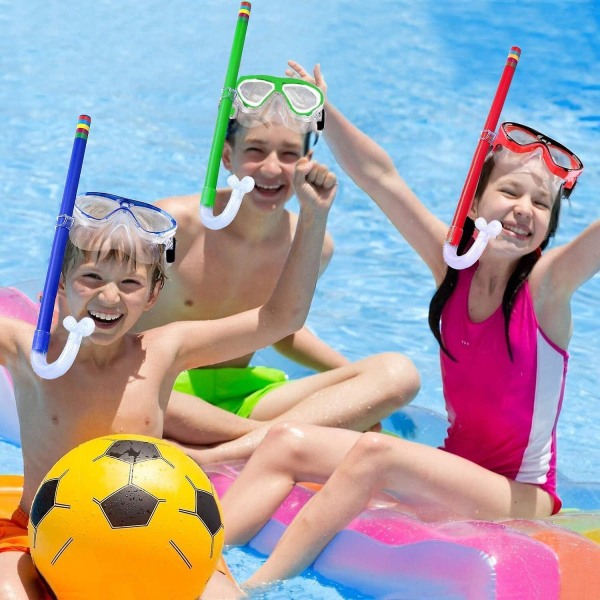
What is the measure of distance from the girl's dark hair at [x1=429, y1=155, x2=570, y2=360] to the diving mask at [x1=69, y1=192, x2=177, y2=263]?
3.41 feet

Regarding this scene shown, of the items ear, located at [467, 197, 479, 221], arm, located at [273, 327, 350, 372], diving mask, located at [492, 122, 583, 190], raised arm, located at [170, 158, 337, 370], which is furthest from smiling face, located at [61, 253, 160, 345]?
arm, located at [273, 327, 350, 372]

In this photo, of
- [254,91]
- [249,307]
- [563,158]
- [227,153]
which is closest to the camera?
[563,158]

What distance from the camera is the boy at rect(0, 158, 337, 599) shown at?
3607 millimetres

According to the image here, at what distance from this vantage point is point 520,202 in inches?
161

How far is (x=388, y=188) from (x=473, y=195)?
62 cm

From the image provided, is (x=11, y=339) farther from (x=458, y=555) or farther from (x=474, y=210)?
(x=474, y=210)

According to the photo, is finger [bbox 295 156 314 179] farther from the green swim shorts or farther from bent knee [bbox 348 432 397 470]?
the green swim shorts

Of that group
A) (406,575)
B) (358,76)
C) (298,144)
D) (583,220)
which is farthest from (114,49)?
(406,575)

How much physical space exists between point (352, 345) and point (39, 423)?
2.99 metres

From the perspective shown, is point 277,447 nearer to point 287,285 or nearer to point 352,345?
point 287,285

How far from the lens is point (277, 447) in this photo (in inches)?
159

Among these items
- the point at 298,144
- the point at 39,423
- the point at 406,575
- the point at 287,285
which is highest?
the point at 298,144

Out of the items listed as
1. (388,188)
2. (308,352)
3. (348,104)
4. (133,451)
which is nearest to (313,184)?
(388,188)

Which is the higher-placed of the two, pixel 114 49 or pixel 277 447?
pixel 114 49
